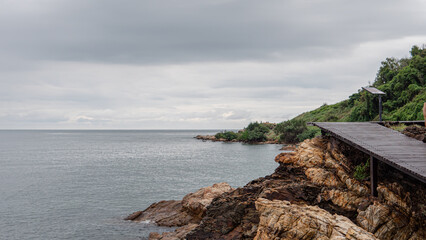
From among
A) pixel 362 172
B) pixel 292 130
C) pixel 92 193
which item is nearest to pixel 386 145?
pixel 362 172

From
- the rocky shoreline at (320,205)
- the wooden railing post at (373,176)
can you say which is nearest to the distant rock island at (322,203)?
the rocky shoreline at (320,205)

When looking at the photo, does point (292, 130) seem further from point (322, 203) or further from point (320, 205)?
point (320, 205)

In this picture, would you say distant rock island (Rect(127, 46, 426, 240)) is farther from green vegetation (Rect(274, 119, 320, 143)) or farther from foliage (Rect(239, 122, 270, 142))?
foliage (Rect(239, 122, 270, 142))

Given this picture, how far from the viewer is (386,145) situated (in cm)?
1545

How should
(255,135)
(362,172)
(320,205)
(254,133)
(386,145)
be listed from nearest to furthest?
1. (320,205)
2. (386,145)
3. (362,172)
4. (255,135)
5. (254,133)

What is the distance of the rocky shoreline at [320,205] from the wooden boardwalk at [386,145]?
1.15 metres

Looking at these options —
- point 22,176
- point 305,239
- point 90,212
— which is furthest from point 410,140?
point 22,176

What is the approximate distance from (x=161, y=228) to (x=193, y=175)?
24736mm

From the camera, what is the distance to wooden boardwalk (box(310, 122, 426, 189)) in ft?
40.2

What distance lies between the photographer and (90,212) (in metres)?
30.4

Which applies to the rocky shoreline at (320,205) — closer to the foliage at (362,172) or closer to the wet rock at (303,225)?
the wet rock at (303,225)

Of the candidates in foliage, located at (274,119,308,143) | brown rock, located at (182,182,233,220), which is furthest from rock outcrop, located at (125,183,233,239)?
foliage, located at (274,119,308,143)

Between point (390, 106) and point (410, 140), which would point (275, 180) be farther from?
point (390, 106)

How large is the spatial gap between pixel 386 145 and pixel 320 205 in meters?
4.13
